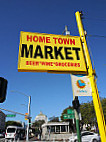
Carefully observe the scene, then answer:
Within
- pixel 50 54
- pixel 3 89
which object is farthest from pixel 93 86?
pixel 3 89

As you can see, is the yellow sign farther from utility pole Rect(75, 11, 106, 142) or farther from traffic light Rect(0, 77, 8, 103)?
traffic light Rect(0, 77, 8, 103)

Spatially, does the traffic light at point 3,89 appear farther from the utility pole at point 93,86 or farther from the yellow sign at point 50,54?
the utility pole at point 93,86

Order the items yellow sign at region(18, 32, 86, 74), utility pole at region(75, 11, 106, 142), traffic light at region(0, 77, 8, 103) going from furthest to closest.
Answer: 1. yellow sign at region(18, 32, 86, 74)
2. utility pole at region(75, 11, 106, 142)
3. traffic light at region(0, 77, 8, 103)

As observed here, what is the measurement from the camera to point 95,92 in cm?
545

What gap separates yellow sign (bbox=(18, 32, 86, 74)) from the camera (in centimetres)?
559

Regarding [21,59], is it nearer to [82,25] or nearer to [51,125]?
[82,25]

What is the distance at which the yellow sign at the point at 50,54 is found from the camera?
220 inches

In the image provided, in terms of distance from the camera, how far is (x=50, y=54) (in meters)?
5.90

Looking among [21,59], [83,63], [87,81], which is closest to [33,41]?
[21,59]

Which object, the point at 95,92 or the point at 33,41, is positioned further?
the point at 33,41

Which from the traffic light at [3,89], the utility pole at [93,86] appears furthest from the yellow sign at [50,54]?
the traffic light at [3,89]

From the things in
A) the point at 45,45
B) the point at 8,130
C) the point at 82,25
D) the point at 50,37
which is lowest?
the point at 8,130

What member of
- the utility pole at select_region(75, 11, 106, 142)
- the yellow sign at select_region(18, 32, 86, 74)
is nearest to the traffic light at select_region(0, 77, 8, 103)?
the yellow sign at select_region(18, 32, 86, 74)

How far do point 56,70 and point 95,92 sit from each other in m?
1.84
